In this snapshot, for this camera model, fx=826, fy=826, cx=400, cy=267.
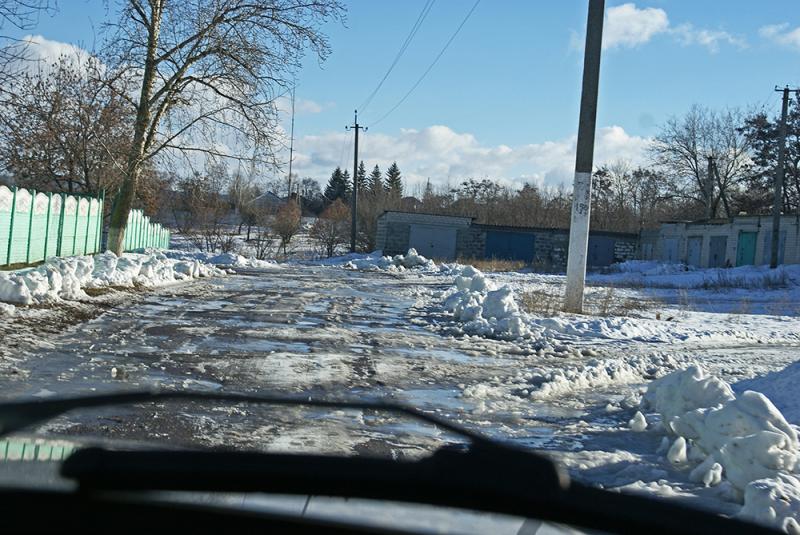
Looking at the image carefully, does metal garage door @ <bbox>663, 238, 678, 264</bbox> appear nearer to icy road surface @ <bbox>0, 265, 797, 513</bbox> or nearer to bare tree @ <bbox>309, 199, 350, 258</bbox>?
bare tree @ <bbox>309, 199, 350, 258</bbox>

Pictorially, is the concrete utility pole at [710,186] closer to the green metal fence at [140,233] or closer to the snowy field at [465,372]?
the green metal fence at [140,233]

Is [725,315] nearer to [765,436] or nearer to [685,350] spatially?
[685,350]

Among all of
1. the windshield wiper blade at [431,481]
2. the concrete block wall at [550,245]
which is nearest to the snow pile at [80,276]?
the windshield wiper blade at [431,481]

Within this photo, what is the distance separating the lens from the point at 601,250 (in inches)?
2346

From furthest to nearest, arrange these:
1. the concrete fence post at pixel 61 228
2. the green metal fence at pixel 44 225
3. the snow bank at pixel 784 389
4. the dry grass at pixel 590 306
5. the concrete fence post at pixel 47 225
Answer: the concrete fence post at pixel 61 228 < the concrete fence post at pixel 47 225 < the green metal fence at pixel 44 225 < the dry grass at pixel 590 306 < the snow bank at pixel 784 389

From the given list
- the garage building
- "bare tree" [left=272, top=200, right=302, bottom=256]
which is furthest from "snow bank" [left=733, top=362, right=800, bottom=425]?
"bare tree" [left=272, top=200, right=302, bottom=256]

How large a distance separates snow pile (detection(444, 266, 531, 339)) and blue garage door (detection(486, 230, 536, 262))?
133ft

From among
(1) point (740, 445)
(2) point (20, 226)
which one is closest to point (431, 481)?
(1) point (740, 445)

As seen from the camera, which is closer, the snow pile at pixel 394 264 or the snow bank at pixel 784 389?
the snow bank at pixel 784 389

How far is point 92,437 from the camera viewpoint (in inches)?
222

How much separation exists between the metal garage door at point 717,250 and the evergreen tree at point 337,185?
71.2 metres

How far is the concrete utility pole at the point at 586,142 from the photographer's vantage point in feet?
57.8

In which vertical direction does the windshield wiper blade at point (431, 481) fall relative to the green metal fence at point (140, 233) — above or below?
below

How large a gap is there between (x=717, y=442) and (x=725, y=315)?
1611 cm
